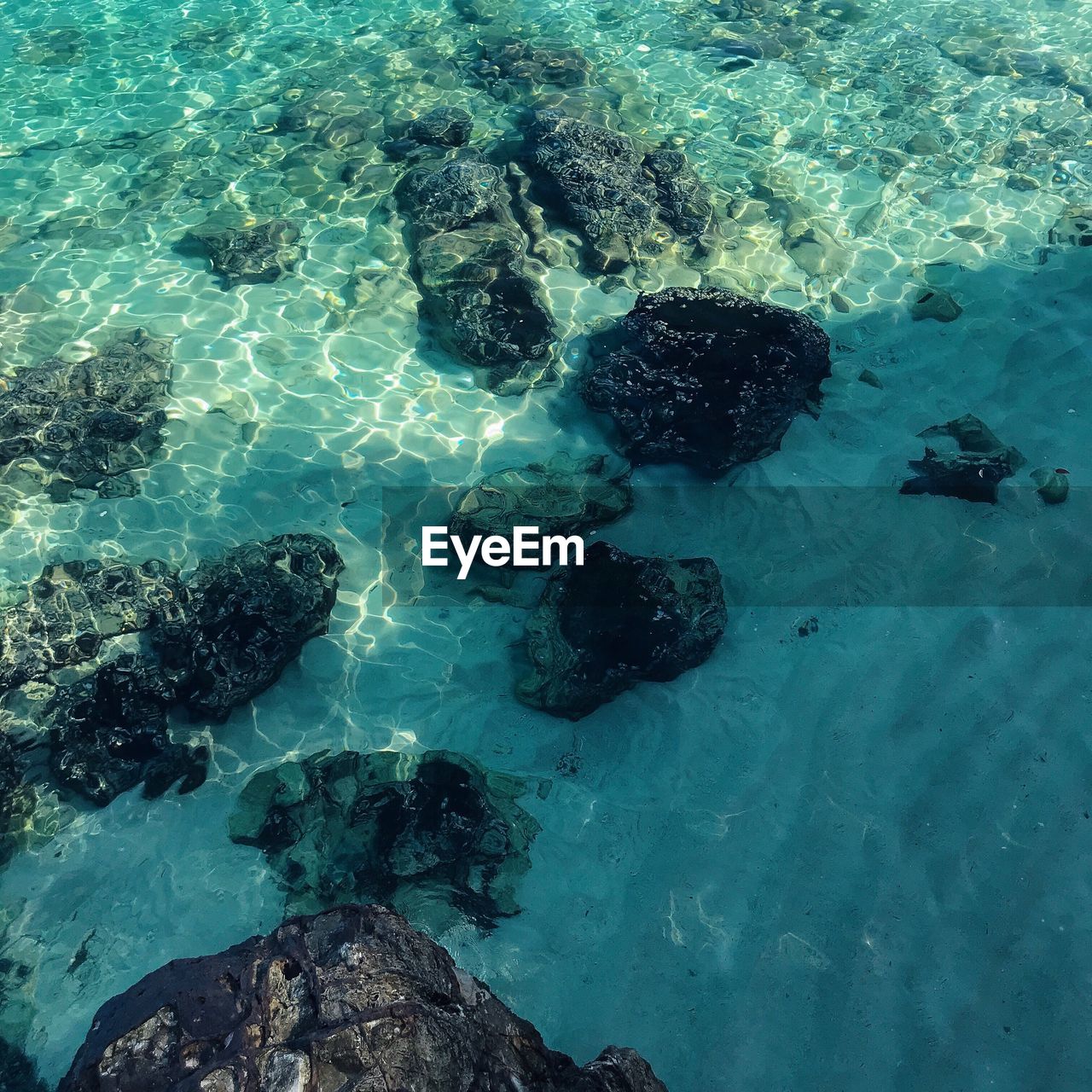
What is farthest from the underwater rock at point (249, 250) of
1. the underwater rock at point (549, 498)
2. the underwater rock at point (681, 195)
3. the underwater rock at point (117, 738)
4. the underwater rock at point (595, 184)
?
the underwater rock at point (117, 738)

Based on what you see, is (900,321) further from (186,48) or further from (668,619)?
(186,48)

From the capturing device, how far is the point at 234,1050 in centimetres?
320

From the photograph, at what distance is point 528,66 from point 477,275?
206 inches

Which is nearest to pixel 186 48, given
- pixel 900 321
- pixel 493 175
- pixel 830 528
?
pixel 493 175

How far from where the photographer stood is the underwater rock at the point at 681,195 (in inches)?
377

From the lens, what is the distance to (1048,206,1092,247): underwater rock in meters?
9.53

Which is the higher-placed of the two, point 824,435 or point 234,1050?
point 234,1050

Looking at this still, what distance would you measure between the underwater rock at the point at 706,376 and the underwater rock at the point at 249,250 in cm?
357

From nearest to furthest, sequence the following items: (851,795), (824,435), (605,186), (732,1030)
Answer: (732,1030) < (851,795) < (824,435) < (605,186)

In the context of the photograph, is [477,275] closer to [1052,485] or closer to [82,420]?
[82,420]

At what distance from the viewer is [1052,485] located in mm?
7000

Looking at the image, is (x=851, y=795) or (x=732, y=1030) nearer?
(x=732, y=1030)

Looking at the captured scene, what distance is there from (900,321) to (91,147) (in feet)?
31.9

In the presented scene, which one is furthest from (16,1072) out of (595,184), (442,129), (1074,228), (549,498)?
(1074,228)
